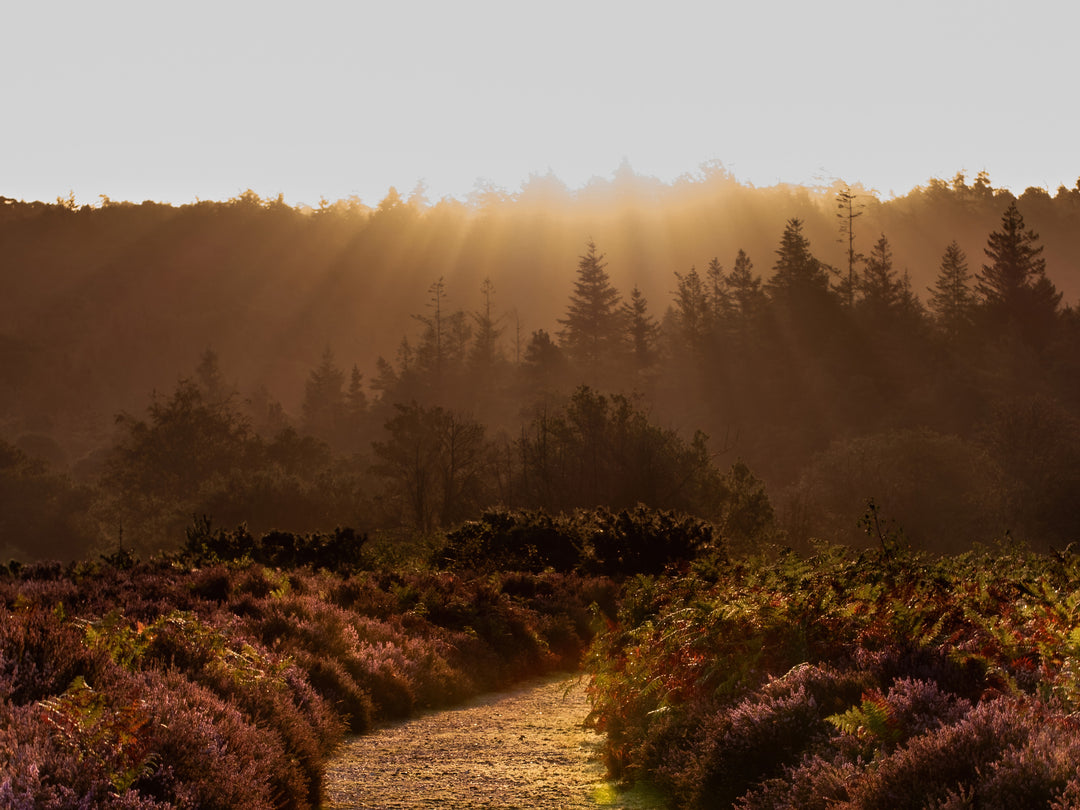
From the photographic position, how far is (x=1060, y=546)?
57969 mm

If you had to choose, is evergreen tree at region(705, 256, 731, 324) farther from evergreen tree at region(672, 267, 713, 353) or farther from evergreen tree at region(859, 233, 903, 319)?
evergreen tree at region(859, 233, 903, 319)

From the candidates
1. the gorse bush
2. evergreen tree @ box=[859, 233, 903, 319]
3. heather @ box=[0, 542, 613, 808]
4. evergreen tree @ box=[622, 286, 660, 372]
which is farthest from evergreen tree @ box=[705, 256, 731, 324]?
heather @ box=[0, 542, 613, 808]

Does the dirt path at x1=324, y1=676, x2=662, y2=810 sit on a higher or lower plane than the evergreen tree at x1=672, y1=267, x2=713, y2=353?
lower

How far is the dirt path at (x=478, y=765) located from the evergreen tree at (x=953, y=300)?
91798mm

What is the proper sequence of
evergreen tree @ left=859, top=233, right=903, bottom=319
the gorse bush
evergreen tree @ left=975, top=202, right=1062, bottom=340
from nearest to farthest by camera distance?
1. the gorse bush
2. evergreen tree @ left=975, top=202, right=1062, bottom=340
3. evergreen tree @ left=859, top=233, right=903, bottom=319

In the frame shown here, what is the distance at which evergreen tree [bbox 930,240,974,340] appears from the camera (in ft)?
309

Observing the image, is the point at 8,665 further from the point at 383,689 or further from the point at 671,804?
the point at 383,689

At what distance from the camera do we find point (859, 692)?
23.1 ft

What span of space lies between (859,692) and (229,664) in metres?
5.31

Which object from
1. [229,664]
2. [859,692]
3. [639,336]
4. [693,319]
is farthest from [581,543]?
[639,336]

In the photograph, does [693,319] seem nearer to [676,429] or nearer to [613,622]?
[676,429]

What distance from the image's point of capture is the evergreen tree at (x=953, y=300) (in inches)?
3711

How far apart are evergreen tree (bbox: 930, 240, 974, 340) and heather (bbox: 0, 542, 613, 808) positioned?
84.7 metres

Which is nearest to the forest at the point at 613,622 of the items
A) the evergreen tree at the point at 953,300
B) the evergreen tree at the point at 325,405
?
the evergreen tree at the point at 953,300
